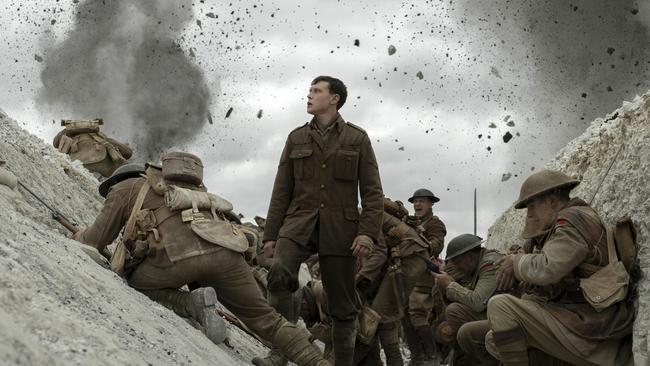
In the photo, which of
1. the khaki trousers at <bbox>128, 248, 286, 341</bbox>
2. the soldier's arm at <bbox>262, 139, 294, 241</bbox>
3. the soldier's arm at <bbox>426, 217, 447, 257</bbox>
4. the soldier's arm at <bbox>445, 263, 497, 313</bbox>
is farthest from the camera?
the soldier's arm at <bbox>426, 217, 447, 257</bbox>

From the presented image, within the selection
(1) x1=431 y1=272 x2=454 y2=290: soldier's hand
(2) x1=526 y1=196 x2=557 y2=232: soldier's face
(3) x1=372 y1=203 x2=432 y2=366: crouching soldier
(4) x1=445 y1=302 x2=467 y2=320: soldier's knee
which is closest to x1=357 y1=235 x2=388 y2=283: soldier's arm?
(3) x1=372 y1=203 x2=432 y2=366: crouching soldier

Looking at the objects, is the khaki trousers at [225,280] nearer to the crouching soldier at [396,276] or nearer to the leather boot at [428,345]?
the crouching soldier at [396,276]

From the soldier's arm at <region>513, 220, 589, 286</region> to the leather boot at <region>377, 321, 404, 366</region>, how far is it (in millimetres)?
3452

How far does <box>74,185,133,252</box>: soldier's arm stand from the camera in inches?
244

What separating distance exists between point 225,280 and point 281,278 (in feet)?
1.50

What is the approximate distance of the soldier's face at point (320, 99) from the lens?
6219 millimetres

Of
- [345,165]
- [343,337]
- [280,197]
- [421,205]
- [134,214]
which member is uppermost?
[421,205]

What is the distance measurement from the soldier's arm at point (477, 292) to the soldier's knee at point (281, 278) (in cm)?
175

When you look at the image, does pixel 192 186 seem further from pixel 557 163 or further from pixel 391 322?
pixel 557 163

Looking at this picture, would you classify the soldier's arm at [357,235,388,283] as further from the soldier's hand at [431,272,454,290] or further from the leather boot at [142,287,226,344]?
the leather boot at [142,287,226,344]

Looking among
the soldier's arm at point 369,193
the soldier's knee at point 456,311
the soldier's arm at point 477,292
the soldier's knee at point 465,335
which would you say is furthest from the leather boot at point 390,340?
the soldier's arm at point 369,193

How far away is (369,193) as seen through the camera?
6148 millimetres

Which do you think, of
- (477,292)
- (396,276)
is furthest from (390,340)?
(477,292)

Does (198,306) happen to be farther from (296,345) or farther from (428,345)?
(428,345)
